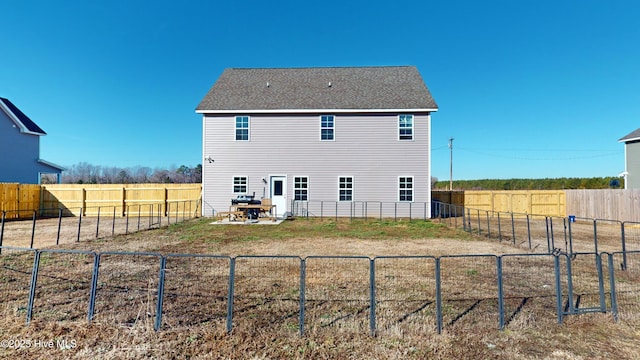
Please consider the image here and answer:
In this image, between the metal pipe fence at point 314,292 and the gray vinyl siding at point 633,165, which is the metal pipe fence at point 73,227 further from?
the gray vinyl siding at point 633,165

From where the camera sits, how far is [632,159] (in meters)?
18.2

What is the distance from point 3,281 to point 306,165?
1248 centimetres

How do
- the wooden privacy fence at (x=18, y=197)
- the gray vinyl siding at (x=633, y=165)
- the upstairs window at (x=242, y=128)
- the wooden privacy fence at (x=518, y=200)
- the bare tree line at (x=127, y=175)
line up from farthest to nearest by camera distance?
the bare tree line at (x=127, y=175)
the wooden privacy fence at (x=518, y=200)
the gray vinyl siding at (x=633, y=165)
the upstairs window at (x=242, y=128)
the wooden privacy fence at (x=18, y=197)

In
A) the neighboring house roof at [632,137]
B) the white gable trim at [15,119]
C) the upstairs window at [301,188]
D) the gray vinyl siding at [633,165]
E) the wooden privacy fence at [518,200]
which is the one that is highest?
the white gable trim at [15,119]

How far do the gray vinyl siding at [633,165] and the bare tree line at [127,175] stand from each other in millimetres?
42515

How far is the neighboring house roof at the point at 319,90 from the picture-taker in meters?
16.6

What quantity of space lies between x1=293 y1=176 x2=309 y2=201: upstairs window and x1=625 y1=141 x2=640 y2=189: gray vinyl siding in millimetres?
19727

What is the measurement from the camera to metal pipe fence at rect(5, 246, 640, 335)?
381cm

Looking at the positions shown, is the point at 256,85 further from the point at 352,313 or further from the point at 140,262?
the point at 352,313

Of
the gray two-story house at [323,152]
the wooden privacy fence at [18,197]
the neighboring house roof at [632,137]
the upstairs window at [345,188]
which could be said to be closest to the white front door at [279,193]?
the gray two-story house at [323,152]

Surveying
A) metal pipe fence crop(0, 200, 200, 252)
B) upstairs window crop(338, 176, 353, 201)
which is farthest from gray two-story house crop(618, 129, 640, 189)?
metal pipe fence crop(0, 200, 200, 252)

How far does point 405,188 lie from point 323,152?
4942mm

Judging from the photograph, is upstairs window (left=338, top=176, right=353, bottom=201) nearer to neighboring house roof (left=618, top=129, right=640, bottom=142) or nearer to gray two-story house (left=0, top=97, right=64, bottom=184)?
neighboring house roof (left=618, top=129, right=640, bottom=142)

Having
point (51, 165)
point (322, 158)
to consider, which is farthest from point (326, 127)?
point (51, 165)
